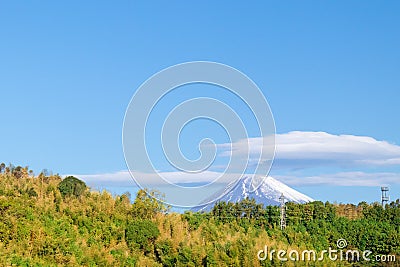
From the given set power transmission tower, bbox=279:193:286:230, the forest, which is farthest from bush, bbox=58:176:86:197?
power transmission tower, bbox=279:193:286:230

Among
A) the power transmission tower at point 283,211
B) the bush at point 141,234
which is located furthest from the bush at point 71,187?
the power transmission tower at point 283,211

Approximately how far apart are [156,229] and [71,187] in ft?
14.1

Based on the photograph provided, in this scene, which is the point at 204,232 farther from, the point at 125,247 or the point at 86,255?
the point at 86,255

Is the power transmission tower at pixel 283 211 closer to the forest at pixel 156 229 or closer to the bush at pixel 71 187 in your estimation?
the forest at pixel 156 229

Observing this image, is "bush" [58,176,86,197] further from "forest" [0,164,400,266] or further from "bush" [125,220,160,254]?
"bush" [125,220,160,254]

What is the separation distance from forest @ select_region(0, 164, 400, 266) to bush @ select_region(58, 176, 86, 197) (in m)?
0.04

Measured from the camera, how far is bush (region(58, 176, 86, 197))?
25891mm

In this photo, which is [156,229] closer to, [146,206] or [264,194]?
[146,206]

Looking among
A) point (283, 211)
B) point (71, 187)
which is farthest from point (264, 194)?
point (71, 187)

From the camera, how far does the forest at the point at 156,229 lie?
735 inches

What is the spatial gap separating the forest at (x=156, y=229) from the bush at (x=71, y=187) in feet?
0.12

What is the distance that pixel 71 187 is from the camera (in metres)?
26.1

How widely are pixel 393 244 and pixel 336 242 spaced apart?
7.03 feet

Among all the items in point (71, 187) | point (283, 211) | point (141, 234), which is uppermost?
point (71, 187)
